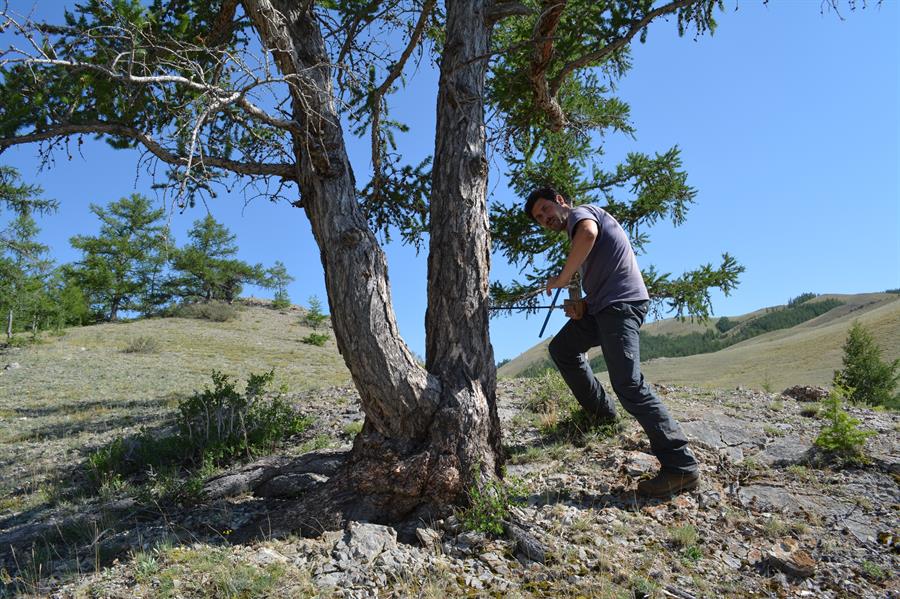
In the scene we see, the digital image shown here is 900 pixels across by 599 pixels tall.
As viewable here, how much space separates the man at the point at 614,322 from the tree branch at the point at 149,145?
88.4 inches

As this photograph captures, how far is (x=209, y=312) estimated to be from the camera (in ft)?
103

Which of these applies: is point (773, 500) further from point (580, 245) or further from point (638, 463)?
point (580, 245)

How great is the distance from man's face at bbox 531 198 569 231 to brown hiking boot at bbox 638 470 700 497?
2.18 m

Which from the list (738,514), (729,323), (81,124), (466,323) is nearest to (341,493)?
(466,323)

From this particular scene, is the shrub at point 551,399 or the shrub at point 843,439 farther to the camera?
the shrub at point 551,399

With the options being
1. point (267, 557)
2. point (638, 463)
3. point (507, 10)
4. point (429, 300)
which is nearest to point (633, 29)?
point (507, 10)

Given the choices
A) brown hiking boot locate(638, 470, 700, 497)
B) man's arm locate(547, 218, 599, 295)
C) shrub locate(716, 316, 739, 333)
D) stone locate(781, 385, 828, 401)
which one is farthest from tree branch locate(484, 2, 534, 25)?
shrub locate(716, 316, 739, 333)

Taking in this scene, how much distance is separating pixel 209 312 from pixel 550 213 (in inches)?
1214

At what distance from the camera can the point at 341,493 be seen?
397 centimetres

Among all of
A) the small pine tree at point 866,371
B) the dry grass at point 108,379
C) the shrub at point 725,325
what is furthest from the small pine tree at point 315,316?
the shrub at point 725,325

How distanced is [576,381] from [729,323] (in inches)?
4598

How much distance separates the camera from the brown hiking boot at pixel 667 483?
4.01 m

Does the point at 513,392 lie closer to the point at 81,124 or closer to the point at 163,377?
the point at 81,124

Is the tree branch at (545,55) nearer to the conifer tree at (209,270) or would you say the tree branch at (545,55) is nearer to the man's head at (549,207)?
the man's head at (549,207)
